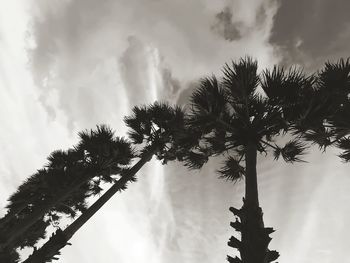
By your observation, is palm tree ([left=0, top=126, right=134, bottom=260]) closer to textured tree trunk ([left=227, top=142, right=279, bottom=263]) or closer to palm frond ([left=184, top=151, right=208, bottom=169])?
palm frond ([left=184, top=151, right=208, bottom=169])

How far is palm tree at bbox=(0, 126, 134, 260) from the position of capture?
1360 cm

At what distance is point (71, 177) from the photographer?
14.8 metres

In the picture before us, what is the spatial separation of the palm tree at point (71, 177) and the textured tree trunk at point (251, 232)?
9.14 m

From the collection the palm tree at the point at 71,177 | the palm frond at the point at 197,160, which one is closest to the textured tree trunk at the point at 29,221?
the palm tree at the point at 71,177

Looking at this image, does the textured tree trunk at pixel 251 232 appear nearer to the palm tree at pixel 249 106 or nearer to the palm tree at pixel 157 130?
the palm tree at pixel 249 106

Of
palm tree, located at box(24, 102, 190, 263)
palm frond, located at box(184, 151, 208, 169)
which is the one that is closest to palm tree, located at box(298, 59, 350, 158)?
palm frond, located at box(184, 151, 208, 169)

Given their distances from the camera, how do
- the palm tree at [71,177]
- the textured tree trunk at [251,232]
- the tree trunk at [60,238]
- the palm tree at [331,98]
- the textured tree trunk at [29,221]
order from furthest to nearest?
the palm tree at [71,177] → the textured tree trunk at [29,221] → the tree trunk at [60,238] → the palm tree at [331,98] → the textured tree trunk at [251,232]

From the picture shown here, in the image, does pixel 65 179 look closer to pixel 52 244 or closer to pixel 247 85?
pixel 52 244

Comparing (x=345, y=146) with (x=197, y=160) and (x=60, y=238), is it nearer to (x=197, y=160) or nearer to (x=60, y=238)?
(x=197, y=160)

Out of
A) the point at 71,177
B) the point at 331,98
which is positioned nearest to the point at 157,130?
the point at 71,177

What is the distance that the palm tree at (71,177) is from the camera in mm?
13602

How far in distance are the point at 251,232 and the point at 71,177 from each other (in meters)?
11.4

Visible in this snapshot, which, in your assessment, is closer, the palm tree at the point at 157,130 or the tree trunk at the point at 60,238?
the tree trunk at the point at 60,238

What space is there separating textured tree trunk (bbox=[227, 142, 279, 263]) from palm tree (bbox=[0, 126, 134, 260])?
30.0 ft
